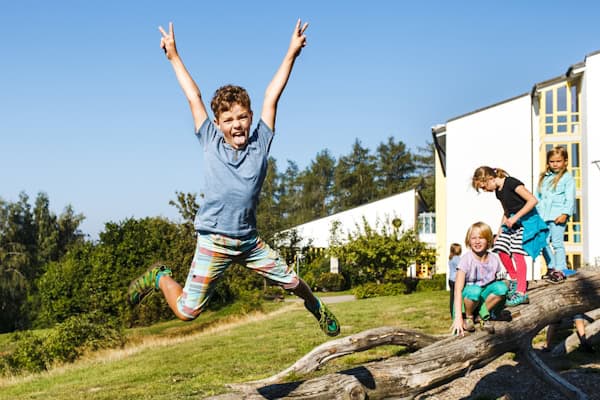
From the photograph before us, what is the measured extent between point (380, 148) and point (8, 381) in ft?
232

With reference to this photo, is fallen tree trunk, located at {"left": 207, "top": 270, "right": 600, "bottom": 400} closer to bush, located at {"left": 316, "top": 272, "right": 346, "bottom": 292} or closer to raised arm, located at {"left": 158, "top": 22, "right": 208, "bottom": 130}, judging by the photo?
raised arm, located at {"left": 158, "top": 22, "right": 208, "bottom": 130}

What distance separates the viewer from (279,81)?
193 inches

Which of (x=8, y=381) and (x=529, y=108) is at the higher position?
(x=529, y=108)

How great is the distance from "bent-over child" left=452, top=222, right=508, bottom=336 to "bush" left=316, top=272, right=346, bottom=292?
3562 centimetres

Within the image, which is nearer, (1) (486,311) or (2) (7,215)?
(1) (486,311)

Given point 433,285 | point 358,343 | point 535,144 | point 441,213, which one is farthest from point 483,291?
point 441,213

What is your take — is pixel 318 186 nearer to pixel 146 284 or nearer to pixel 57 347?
pixel 57 347

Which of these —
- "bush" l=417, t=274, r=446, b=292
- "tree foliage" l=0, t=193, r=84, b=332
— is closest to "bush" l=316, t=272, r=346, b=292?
"bush" l=417, t=274, r=446, b=292

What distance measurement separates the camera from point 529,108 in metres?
28.0

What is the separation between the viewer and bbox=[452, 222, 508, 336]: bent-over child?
6848mm

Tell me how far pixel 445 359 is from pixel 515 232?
2.01 meters

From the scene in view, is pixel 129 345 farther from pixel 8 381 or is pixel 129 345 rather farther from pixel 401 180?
pixel 401 180

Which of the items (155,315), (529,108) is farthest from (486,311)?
(155,315)

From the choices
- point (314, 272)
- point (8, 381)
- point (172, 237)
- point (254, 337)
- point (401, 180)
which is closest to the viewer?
point (8, 381)
